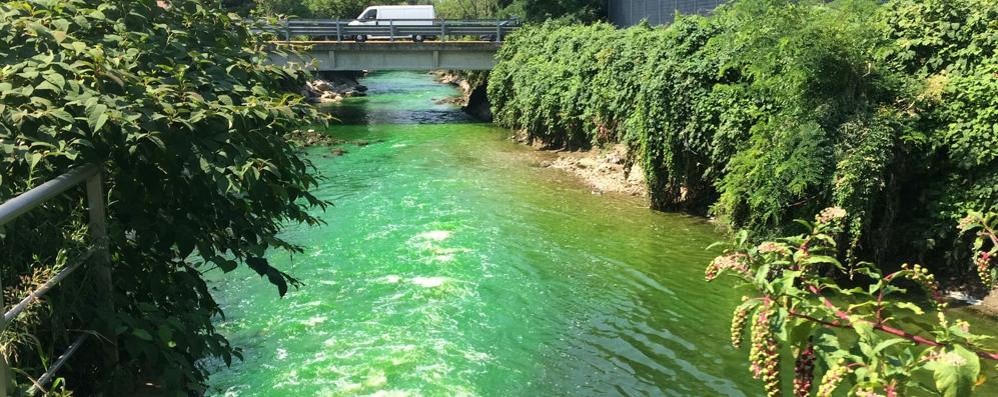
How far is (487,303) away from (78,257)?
5.90m

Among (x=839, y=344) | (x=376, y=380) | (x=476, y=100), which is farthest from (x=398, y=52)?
(x=839, y=344)

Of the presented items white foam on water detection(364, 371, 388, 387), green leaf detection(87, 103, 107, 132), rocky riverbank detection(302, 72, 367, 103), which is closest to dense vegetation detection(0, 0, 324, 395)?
green leaf detection(87, 103, 107, 132)

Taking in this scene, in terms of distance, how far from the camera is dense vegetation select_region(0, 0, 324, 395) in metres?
2.98

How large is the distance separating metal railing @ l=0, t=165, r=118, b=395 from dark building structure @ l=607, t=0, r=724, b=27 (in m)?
15.5

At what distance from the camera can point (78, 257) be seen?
309 centimetres

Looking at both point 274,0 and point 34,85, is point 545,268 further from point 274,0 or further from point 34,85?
point 274,0

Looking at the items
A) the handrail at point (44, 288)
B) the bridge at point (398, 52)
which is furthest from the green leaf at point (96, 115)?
the bridge at point (398, 52)

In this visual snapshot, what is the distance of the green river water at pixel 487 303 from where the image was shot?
6801mm

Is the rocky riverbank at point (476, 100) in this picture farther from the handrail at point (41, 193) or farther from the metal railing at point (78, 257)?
the handrail at point (41, 193)

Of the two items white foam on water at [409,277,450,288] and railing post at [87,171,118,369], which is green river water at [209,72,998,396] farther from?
railing post at [87,171,118,369]

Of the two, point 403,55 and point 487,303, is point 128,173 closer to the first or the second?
point 487,303

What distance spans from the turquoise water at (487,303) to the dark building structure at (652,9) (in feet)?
25.2

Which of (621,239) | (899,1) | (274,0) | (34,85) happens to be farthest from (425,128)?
(274,0)

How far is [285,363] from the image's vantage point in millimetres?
7000
